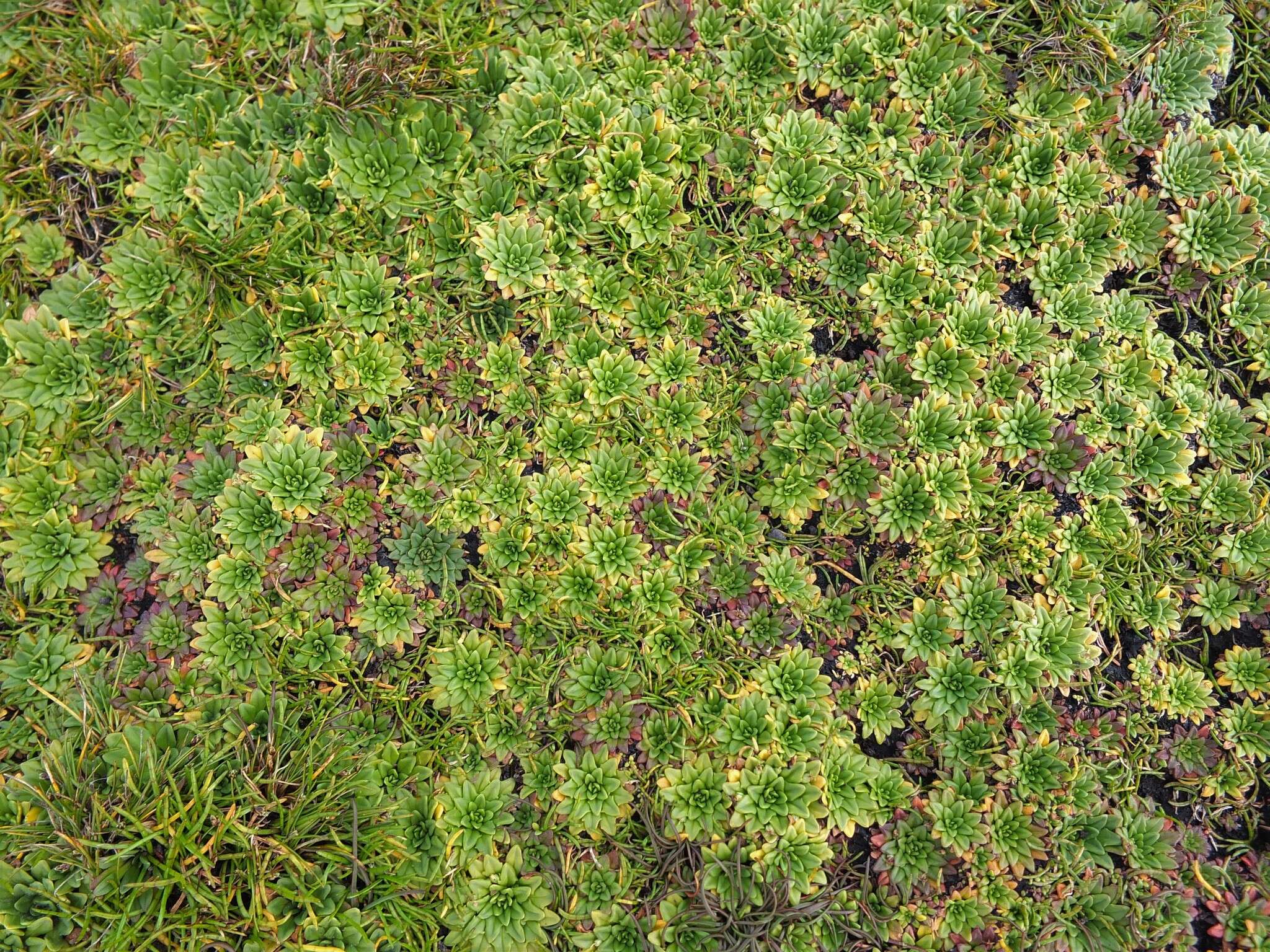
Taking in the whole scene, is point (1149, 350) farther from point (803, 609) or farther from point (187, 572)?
point (187, 572)

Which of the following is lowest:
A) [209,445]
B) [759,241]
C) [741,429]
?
[209,445]

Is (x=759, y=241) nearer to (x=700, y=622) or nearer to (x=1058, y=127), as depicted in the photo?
(x=1058, y=127)

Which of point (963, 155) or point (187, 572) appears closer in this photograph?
point (187, 572)

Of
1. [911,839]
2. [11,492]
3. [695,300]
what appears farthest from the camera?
[695,300]

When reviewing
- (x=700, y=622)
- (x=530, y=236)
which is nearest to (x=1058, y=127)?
(x=530, y=236)

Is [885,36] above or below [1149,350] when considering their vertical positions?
above

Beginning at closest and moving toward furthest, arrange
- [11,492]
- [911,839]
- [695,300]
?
1. [911,839]
2. [11,492]
3. [695,300]
